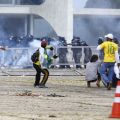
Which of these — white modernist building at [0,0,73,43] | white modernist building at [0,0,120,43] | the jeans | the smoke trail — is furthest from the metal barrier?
the smoke trail

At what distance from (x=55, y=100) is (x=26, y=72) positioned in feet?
41.3

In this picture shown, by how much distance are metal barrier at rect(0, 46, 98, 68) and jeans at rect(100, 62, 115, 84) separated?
1098 centimetres

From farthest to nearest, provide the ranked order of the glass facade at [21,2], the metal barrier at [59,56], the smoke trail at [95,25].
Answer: the smoke trail at [95,25] < the glass facade at [21,2] < the metal barrier at [59,56]

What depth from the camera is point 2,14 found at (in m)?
46.3

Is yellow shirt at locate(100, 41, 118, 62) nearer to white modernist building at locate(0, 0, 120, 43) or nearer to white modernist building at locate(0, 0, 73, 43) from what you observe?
white modernist building at locate(0, 0, 120, 43)

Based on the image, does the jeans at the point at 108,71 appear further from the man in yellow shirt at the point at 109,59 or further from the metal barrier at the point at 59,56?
the metal barrier at the point at 59,56

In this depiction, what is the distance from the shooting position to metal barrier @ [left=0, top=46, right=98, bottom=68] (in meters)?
30.0

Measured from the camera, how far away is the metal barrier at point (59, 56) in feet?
98.6

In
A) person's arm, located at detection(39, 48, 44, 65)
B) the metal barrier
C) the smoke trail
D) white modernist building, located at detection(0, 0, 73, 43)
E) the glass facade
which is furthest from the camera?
the smoke trail

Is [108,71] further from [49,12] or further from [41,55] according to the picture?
[49,12]

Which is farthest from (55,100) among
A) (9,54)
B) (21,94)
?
(9,54)

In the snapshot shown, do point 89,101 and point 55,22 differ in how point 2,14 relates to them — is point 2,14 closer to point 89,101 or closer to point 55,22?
point 55,22

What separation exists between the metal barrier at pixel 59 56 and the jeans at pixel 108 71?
11.0 metres

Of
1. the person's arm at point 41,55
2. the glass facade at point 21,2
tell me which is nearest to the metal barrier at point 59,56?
the person's arm at point 41,55
